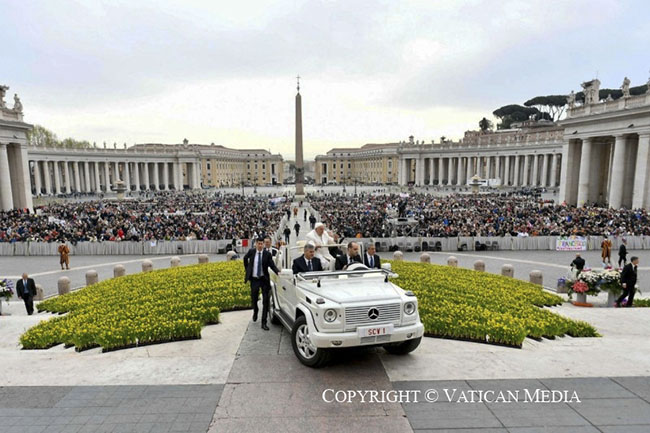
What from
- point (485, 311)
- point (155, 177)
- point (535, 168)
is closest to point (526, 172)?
point (535, 168)

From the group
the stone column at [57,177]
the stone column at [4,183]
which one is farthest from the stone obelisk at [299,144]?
the stone column at [57,177]

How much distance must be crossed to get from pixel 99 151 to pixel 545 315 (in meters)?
97.7

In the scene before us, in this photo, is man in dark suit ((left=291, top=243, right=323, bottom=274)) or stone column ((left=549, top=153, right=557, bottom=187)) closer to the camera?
man in dark suit ((left=291, top=243, right=323, bottom=274))

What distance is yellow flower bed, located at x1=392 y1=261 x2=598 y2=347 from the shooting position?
7.50m

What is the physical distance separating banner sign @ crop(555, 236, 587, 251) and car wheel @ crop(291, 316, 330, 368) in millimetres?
23378

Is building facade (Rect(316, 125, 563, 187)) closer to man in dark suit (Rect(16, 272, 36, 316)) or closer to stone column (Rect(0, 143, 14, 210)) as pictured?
stone column (Rect(0, 143, 14, 210))

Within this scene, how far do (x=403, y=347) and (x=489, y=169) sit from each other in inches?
4260

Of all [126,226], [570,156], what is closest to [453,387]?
[126,226]

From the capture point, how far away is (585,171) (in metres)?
43.6

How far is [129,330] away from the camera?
746 cm

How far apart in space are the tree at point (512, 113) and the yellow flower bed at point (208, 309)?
441 feet

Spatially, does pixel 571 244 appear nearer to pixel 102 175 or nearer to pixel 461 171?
pixel 461 171

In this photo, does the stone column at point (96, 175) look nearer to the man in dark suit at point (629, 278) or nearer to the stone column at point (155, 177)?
the stone column at point (155, 177)

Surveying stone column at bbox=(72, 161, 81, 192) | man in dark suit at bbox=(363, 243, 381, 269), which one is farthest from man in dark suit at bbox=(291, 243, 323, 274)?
stone column at bbox=(72, 161, 81, 192)
